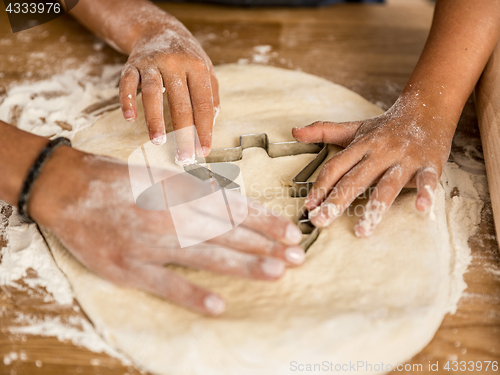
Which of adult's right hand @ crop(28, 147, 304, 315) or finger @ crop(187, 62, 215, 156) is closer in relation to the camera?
adult's right hand @ crop(28, 147, 304, 315)

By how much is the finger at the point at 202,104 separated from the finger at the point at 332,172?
306mm

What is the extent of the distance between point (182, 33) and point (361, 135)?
2.23 ft

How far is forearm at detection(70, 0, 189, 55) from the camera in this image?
4.09 ft

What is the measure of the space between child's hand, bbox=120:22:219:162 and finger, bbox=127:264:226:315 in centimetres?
35

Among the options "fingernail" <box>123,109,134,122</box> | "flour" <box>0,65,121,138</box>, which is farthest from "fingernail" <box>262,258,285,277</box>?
"flour" <box>0,65,121,138</box>

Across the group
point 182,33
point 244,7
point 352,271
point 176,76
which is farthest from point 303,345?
point 244,7

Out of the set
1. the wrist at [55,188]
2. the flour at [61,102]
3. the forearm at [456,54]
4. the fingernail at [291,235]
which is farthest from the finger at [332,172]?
the flour at [61,102]

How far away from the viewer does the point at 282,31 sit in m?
1.69

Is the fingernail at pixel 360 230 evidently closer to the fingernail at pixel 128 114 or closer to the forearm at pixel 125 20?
the fingernail at pixel 128 114

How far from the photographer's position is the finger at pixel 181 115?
97 centimetres

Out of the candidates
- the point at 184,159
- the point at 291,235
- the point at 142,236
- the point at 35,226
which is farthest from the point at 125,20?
the point at 291,235

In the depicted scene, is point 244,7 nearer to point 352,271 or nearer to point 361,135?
point 361,135

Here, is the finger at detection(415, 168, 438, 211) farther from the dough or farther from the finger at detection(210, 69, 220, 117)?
the finger at detection(210, 69, 220, 117)

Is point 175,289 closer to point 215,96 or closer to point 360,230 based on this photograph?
point 360,230
